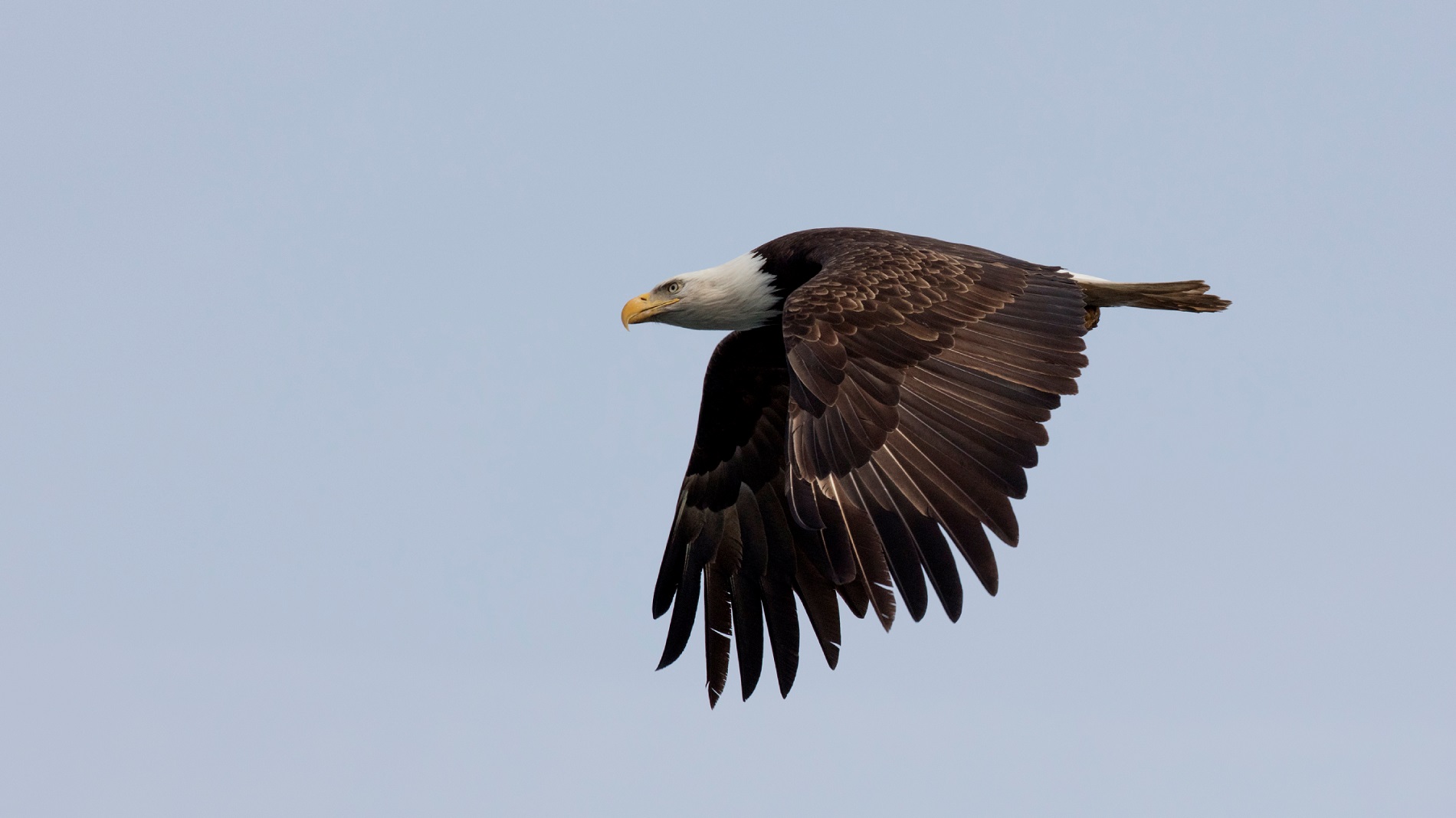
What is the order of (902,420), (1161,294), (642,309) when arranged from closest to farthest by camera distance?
(902,420)
(1161,294)
(642,309)

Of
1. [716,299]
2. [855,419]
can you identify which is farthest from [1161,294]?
[855,419]

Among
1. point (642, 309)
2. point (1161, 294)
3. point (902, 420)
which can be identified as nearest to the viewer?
point (902, 420)

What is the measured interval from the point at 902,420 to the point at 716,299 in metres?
2.75

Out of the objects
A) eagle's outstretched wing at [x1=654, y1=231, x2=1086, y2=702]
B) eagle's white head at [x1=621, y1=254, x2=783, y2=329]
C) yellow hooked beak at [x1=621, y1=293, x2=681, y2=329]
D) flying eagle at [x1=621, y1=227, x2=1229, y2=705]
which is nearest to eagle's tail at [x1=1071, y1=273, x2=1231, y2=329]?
flying eagle at [x1=621, y1=227, x2=1229, y2=705]

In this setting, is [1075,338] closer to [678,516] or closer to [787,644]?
[787,644]

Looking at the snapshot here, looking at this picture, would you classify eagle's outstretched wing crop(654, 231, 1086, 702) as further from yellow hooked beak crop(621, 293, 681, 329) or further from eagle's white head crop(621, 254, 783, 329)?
yellow hooked beak crop(621, 293, 681, 329)

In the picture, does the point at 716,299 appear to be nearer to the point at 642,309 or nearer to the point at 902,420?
the point at 642,309

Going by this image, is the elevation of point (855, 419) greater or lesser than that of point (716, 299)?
lesser

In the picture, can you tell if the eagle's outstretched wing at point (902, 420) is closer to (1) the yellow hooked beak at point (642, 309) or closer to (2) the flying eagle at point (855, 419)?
(2) the flying eagle at point (855, 419)

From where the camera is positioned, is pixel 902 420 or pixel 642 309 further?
pixel 642 309

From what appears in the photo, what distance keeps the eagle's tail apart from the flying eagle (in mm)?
10

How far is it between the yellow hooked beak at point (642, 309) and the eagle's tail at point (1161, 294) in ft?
8.19

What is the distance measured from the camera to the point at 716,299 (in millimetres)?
10367

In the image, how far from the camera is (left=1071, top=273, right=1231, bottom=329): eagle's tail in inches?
394
